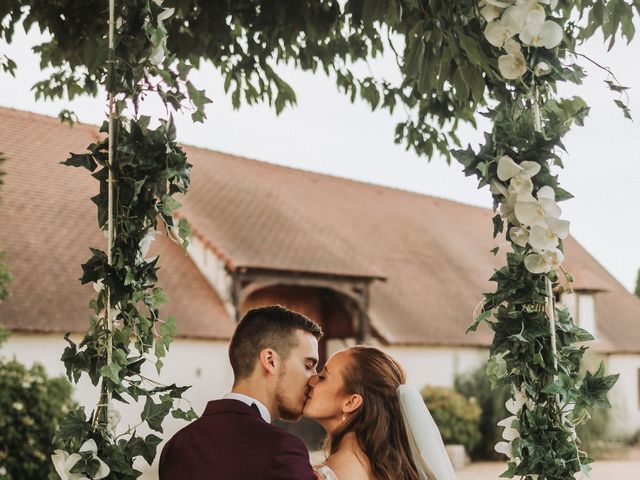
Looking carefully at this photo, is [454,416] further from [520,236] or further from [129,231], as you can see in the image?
[129,231]

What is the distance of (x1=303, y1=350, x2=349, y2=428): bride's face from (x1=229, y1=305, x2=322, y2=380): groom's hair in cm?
29

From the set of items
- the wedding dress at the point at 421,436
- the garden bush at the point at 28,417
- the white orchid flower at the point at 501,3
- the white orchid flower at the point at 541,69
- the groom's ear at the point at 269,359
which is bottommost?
the garden bush at the point at 28,417

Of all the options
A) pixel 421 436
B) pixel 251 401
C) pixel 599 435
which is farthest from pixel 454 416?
pixel 251 401

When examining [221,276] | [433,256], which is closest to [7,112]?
[221,276]

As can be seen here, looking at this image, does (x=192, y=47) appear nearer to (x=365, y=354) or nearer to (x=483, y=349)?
(x=365, y=354)

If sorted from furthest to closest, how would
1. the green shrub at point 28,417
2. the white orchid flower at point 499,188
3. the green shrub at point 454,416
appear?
the green shrub at point 454,416, the green shrub at point 28,417, the white orchid flower at point 499,188

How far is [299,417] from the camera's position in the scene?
9.87 feet

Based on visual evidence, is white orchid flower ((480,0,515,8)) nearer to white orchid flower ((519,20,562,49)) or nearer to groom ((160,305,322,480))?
white orchid flower ((519,20,562,49))

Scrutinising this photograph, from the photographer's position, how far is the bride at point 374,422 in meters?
3.09

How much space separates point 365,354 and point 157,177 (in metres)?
1.28

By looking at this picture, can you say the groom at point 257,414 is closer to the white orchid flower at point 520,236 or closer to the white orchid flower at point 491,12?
the white orchid flower at point 520,236

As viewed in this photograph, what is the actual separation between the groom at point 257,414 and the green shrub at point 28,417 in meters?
7.29

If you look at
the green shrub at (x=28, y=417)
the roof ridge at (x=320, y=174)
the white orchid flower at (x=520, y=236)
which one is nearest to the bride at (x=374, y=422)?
the white orchid flower at (x=520, y=236)

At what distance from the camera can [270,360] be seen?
285 centimetres
